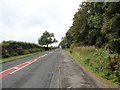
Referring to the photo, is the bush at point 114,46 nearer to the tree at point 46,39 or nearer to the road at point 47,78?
the road at point 47,78

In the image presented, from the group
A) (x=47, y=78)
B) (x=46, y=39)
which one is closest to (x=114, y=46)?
(x=47, y=78)

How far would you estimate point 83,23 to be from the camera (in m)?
42.5

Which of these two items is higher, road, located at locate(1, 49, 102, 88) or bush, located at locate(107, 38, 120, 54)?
bush, located at locate(107, 38, 120, 54)

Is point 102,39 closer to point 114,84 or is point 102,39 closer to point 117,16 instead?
point 117,16

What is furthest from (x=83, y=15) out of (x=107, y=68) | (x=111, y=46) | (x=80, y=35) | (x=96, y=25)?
(x=107, y=68)

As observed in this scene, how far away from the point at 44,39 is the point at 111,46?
5459 inches

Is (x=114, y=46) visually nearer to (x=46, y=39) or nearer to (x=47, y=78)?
(x=47, y=78)

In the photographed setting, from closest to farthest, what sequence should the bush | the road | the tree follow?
the road, the bush, the tree

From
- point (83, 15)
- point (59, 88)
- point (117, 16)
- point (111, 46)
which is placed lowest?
point (59, 88)

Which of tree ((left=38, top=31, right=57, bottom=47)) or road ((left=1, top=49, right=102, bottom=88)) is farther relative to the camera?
tree ((left=38, top=31, right=57, bottom=47))

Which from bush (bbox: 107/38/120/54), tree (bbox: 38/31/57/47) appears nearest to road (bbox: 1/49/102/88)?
bush (bbox: 107/38/120/54)

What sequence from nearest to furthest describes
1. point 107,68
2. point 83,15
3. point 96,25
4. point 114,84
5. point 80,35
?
point 114,84
point 107,68
point 96,25
point 83,15
point 80,35

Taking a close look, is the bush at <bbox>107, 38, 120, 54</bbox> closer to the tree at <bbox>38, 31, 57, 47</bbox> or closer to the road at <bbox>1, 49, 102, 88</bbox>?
the road at <bbox>1, 49, 102, 88</bbox>

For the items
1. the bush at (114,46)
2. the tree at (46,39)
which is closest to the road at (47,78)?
the bush at (114,46)
